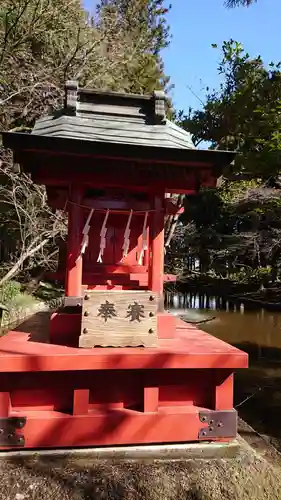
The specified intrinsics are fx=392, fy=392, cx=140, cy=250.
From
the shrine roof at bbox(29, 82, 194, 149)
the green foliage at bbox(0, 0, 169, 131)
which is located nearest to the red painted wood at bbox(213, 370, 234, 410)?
the shrine roof at bbox(29, 82, 194, 149)

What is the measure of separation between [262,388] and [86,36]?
10607 mm

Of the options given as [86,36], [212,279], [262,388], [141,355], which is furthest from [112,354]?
[212,279]

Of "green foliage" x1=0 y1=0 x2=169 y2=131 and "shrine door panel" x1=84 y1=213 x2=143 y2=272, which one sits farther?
"green foliage" x1=0 y1=0 x2=169 y2=131

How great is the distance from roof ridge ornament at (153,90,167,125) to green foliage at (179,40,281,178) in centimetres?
1382

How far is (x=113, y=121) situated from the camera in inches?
160

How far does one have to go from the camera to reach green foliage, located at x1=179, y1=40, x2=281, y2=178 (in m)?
17.8

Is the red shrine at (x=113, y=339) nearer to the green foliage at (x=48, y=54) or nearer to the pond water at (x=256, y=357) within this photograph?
the pond water at (x=256, y=357)

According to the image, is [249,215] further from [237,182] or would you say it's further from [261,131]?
[261,131]

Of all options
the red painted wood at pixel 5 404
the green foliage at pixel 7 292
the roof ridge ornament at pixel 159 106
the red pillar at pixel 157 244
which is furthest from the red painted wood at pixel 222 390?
the green foliage at pixel 7 292

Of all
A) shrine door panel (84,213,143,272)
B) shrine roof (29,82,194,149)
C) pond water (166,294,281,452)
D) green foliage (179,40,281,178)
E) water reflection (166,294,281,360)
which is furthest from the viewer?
green foliage (179,40,281,178)

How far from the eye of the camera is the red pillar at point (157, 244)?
4.02m

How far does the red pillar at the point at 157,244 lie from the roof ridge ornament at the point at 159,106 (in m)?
0.78

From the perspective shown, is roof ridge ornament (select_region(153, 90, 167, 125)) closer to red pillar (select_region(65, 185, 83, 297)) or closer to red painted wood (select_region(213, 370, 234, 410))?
red pillar (select_region(65, 185, 83, 297))

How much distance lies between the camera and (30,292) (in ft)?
45.5
